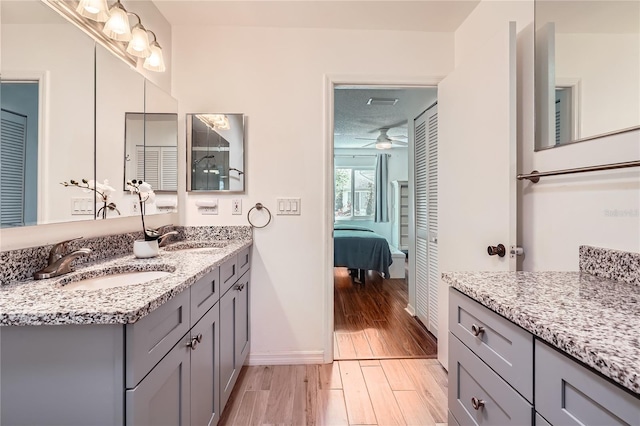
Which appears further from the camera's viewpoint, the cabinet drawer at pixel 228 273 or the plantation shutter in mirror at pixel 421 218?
the plantation shutter in mirror at pixel 421 218

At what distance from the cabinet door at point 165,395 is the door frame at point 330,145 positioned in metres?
1.16

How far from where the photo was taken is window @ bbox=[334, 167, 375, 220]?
6582 millimetres

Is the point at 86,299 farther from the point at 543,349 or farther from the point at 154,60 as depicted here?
the point at 154,60

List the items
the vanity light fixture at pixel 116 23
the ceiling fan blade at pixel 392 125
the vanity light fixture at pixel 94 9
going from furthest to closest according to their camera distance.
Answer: the ceiling fan blade at pixel 392 125 < the vanity light fixture at pixel 116 23 < the vanity light fixture at pixel 94 9

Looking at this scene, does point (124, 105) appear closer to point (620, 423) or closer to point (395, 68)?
point (395, 68)

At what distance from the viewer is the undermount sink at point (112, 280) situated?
1044 millimetres

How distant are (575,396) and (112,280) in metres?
1.47

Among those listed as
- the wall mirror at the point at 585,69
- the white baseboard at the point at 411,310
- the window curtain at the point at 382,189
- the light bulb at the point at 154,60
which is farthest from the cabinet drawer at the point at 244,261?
the window curtain at the point at 382,189

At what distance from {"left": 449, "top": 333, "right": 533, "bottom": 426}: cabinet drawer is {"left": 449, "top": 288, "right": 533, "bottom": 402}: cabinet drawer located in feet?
0.08

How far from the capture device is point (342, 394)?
1.75 m

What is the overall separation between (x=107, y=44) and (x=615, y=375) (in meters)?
2.12

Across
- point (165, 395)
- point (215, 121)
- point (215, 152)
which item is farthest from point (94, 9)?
point (165, 395)

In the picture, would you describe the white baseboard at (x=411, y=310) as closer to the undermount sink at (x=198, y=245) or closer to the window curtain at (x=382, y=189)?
the undermount sink at (x=198, y=245)

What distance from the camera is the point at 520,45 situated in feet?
4.80
